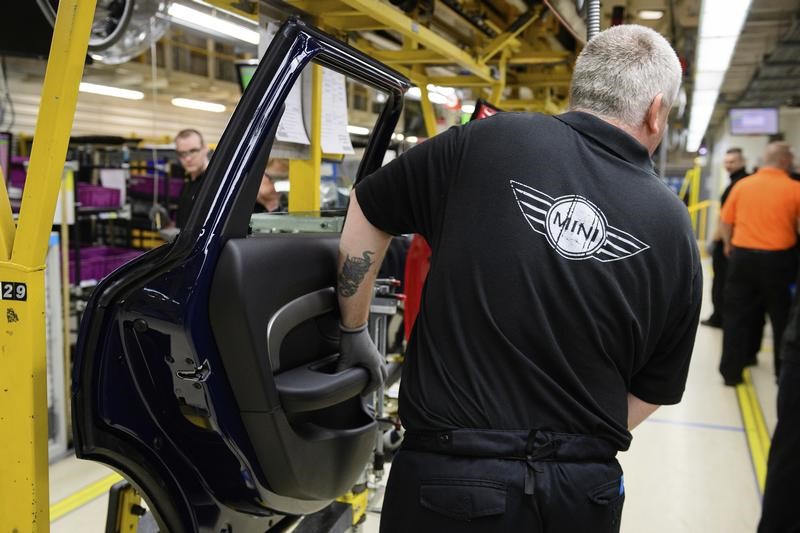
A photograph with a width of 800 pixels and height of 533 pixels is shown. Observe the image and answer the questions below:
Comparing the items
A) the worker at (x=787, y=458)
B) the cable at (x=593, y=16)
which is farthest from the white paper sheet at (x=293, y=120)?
the worker at (x=787, y=458)

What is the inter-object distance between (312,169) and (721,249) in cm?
679

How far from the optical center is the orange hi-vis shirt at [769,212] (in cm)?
571

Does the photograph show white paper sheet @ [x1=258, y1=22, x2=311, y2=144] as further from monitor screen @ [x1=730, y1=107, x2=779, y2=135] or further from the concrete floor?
monitor screen @ [x1=730, y1=107, x2=779, y2=135]

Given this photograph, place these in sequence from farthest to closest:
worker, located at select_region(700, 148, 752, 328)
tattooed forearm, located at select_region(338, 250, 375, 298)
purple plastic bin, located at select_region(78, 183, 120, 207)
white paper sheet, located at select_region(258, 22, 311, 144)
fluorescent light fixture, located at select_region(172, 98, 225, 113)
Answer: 1. fluorescent light fixture, located at select_region(172, 98, 225, 113)
2. worker, located at select_region(700, 148, 752, 328)
3. purple plastic bin, located at select_region(78, 183, 120, 207)
4. white paper sheet, located at select_region(258, 22, 311, 144)
5. tattooed forearm, located at select_region(338, 250, 375, 298)

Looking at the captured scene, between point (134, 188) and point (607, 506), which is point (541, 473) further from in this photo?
point (134, 188)

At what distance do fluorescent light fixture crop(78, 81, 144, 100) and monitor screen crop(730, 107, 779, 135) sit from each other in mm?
13186

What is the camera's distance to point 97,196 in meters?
5.70

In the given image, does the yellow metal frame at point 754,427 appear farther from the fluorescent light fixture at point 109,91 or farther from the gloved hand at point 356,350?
the fluorescent light fixture at point 109,91

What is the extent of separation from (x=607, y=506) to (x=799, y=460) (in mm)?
1524

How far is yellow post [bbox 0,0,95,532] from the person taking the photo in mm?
1509

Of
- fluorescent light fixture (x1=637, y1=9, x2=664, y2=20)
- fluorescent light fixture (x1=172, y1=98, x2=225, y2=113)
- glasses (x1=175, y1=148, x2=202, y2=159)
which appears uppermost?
Answer: fluorescent light fixture (x1=172, y1=98, x2=225, y2=113)

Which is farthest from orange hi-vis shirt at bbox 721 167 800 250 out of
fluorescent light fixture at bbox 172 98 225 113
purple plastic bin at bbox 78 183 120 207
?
fluorescent light fixture at bbox 172 98 225 113

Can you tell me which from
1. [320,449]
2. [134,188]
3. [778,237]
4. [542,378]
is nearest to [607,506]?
[542,378]

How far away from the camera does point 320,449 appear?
1893mm
